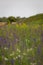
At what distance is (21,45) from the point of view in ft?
3.56

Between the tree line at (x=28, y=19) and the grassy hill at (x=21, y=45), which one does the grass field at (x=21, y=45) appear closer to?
the grassy hill at (x=21, y=45)

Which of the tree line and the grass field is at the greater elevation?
the tree line

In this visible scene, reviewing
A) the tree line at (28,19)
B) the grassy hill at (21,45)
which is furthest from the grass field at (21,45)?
the tree line at (28,19)

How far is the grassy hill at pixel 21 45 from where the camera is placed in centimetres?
107

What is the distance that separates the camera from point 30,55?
3.53 ft

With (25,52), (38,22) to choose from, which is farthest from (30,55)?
(38,22)

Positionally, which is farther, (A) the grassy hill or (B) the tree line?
(B) the tree line

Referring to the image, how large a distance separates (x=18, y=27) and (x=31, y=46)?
17 centimetres

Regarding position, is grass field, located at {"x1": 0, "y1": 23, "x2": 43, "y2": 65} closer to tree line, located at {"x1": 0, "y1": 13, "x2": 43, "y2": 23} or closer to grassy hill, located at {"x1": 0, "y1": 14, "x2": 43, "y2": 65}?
grassy hill, located at {"x1": 0, "y1": 14, "x2": 43, "y2": 65}

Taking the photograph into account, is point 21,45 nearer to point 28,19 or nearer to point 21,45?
point 21,45

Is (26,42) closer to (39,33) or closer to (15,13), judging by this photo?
(39,33)

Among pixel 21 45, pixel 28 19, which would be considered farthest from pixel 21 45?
pixel 28 19

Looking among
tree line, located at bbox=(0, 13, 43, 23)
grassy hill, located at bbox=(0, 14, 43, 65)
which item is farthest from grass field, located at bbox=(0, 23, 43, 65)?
tree line, located at bbox=(0, 13, 43, 23)

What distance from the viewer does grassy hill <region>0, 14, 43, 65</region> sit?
107 cm
